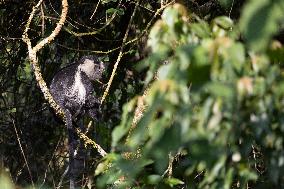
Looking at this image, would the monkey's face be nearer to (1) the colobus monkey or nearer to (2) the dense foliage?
(1) the colobus monkey

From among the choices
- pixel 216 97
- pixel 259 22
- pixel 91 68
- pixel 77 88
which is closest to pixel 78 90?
pixel 77 88

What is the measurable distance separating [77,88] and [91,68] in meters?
0.12

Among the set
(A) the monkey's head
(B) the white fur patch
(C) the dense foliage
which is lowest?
(B) the white fur patch

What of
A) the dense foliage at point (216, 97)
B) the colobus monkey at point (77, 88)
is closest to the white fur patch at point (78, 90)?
the colobus monkey at point (77, 88)

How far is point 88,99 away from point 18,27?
967mm

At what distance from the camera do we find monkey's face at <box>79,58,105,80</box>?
2742 millimetres

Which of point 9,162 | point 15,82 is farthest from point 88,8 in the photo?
point 9,162

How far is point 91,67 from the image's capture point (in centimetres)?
274

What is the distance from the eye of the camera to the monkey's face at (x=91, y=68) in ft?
9.00

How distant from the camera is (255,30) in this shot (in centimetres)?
91

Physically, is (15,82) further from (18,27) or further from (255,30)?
(255,30)

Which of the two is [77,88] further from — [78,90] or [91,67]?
[91,67]

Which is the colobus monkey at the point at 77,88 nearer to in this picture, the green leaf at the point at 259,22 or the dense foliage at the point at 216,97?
the dense foliage at the point at 216,97

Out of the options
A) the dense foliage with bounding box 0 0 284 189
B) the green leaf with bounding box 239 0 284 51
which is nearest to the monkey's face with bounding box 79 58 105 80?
the dense foliage with bounding box 0 0 284 189
